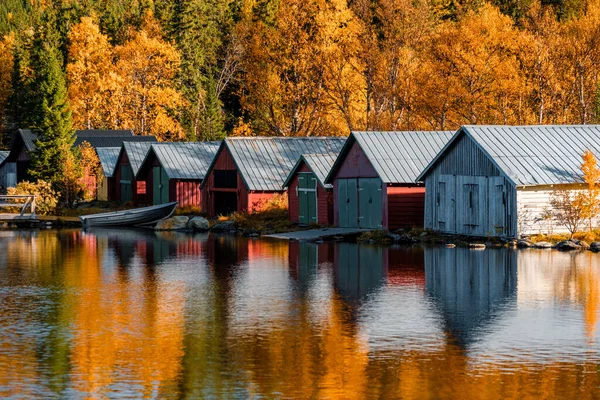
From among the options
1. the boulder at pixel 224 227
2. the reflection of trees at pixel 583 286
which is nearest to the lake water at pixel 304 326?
the reflection of trees at pixel 583 286

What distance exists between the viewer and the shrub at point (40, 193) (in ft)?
249

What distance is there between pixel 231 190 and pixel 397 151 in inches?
565

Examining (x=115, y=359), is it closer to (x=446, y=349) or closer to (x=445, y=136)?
(x=446, y=349)

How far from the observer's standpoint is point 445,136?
58250mm

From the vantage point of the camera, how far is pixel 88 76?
108188mm

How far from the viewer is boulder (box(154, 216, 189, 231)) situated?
214ft

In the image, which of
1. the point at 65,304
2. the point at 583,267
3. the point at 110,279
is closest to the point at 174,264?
the point at 110,279

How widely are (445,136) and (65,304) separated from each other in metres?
32.2

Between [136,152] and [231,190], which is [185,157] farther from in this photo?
[231,190]

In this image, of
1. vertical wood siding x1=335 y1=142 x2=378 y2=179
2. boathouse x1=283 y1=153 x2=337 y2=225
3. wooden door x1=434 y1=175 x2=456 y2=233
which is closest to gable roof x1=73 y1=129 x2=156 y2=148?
boathouse x1=283 y1=153 x2=337 y2=225

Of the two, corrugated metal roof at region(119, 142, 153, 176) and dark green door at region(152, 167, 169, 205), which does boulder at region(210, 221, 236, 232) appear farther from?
corrugated metal roof at region(119, 142, 153, 176)

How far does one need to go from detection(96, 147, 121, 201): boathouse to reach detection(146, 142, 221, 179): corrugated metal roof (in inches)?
495

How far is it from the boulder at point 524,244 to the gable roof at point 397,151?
27.6ft

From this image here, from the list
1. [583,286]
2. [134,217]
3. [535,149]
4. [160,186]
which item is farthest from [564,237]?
[160,186]
